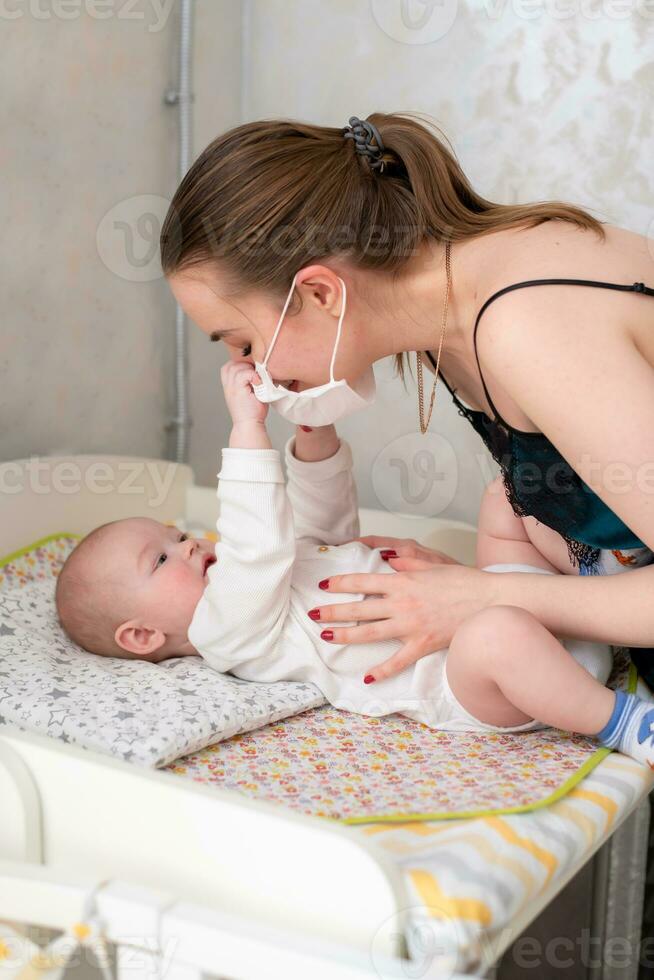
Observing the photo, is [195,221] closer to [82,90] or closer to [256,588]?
[256,588]

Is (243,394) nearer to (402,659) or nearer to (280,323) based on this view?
(280,323)

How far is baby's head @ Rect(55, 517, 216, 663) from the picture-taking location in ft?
4.53

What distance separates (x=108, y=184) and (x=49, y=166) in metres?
0.16

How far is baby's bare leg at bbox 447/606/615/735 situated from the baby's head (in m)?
0.43

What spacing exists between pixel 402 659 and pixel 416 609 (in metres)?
0.06

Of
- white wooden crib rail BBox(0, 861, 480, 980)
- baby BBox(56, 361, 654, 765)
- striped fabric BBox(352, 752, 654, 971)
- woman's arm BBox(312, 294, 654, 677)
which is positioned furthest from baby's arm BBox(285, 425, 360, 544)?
white wooden crib rail BBox(0, 861, 480, 980)

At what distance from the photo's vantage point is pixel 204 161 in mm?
1192

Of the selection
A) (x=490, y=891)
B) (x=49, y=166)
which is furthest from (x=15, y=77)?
(x=490, y=891)

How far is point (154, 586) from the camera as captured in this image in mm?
1387

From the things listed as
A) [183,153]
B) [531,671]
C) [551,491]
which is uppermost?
[183,153]

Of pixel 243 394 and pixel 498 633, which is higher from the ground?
pixel 243 394

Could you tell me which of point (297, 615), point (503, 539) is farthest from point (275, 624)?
Answer: point (503, 539)

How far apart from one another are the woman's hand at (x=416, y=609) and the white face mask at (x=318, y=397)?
229 mm

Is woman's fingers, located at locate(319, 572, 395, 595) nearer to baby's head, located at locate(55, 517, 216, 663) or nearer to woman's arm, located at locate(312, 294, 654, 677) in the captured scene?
woman's arm, located at locate(312, 294, 654, 677)
